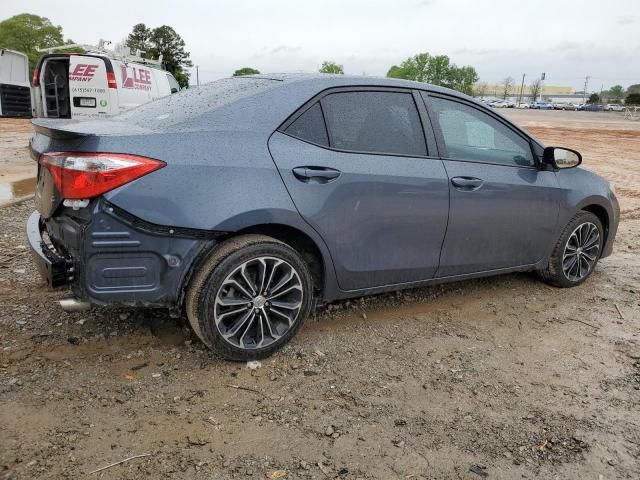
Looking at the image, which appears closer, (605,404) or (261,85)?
(605,404)

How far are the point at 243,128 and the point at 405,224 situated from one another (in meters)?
1.20

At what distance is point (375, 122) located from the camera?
3.52m

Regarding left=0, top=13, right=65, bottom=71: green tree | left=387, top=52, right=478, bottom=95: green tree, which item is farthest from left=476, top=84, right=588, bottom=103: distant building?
left=0, top=13, right=65, bottom=71: green tree

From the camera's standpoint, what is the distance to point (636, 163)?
14.2m

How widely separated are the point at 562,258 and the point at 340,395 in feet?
8.45

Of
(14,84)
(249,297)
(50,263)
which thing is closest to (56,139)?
(50,263)

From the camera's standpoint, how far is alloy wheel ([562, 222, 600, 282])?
461 cm

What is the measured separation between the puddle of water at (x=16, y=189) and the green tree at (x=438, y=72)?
103831 mm

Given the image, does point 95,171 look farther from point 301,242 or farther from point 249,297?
point 301,242

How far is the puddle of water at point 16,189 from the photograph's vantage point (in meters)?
7.33

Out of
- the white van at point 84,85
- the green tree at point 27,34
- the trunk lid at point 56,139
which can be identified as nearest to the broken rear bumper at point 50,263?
the trunk lid at point 56,139

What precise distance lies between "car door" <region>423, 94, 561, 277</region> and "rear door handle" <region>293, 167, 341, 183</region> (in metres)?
0.92

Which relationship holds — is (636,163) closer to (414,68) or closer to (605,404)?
(605,404)

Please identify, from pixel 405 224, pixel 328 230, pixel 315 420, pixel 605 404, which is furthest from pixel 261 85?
pixel 605 404
